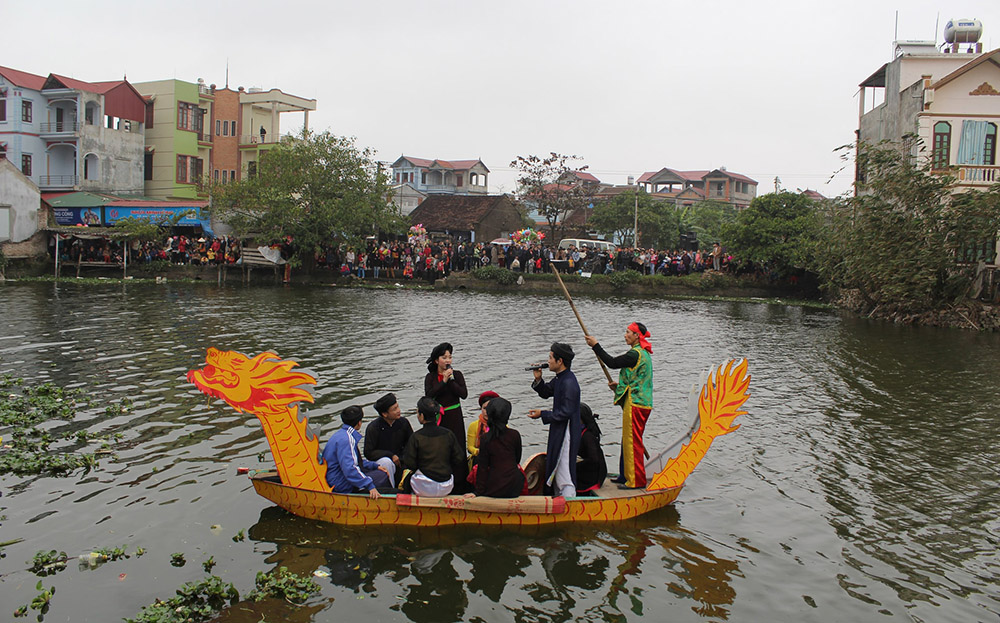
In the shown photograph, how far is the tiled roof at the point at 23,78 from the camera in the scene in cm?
4319

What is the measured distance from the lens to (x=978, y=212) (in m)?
26.6

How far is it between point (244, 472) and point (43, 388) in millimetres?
6141

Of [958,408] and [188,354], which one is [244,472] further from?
[958,408]

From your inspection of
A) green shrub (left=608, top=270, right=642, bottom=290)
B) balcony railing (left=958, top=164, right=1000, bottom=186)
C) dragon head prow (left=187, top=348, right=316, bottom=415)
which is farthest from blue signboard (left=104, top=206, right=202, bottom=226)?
balcony railing (left=958, top=164, right=1000, bottom=186)

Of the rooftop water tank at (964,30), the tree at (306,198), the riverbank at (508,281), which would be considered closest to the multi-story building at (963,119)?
the rooftop water tank at (964,30)

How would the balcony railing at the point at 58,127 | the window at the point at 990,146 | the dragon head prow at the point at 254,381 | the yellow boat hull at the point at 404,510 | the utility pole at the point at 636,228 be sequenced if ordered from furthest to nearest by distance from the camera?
the utility pole at the point at 636,228
the balcony railing at the point at 58,127
the window at the point at 990,146
the yellow boat hull at the point at 404,510
the dragon head prow at the point at 254,381

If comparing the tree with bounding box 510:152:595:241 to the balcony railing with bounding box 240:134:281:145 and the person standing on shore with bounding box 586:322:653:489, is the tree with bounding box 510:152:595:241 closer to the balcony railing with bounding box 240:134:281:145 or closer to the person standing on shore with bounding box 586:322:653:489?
the balcony railing with bounding box 240:134:281:145

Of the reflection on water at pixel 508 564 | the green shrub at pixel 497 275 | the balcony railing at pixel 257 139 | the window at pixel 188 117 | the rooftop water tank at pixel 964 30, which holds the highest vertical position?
the rooftop water tank at pixel 964 30

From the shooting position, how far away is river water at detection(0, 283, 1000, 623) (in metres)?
7.14

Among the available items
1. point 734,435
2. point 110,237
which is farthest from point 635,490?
point 110,237

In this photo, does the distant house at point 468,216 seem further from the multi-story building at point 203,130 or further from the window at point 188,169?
the window at point 188,169

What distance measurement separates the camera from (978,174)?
1193 inches

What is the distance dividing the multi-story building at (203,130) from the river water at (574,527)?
110 ft

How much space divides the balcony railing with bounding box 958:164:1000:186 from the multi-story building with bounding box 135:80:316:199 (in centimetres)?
3861
